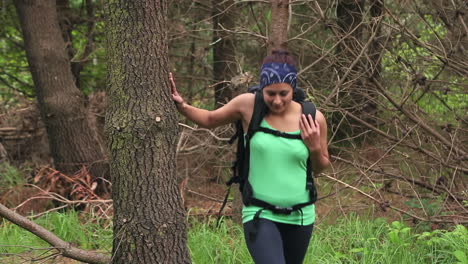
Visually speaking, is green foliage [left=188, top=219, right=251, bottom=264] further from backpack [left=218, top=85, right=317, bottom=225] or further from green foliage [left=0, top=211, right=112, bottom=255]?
backpack [left=218, top=85, right=317, bottom=225]

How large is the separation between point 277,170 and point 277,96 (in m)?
0.40

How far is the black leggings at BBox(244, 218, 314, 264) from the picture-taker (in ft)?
9.51

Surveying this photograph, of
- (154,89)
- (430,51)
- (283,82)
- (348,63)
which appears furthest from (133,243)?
(430,51)

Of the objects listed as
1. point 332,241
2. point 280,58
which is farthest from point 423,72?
point 280,58

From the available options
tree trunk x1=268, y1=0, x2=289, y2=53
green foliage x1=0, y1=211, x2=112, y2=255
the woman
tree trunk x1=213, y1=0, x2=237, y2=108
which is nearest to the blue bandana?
the woman

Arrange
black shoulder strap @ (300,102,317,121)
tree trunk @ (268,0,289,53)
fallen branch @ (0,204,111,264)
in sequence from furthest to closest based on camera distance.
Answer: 1. tree trunk @ (268,0,289,53)
2. fallen branch @ (0,204,111,264)
3. black shoulder strap @ (300,102,317,121)

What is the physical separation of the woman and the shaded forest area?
2.08 m

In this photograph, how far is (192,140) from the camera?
23.5 feet

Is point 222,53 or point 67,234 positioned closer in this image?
point 67,234

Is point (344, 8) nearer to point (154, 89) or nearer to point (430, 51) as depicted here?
point (430, 51)

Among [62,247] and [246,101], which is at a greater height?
[246,101]

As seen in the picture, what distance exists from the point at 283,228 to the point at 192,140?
4.20 m

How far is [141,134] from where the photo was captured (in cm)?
328

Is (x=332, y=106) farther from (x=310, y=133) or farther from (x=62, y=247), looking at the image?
(x=62, y=247)
